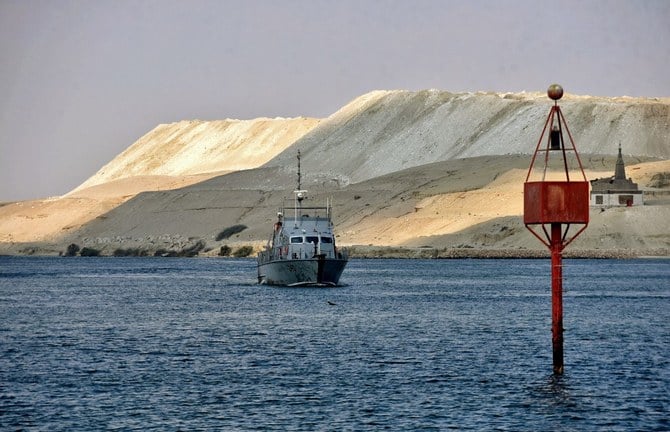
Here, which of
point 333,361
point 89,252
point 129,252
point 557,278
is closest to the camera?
point 557,278

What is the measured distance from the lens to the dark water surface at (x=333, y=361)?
109ft

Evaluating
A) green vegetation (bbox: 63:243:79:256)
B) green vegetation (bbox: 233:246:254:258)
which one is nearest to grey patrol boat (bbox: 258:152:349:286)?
green vegetation (bbox: 233:246:254:258)

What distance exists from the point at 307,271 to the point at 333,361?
122ft

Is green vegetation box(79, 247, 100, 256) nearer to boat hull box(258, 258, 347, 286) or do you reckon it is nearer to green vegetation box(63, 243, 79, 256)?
green vegetation box(63, 243, 79, 256)

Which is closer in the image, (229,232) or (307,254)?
(307,254)

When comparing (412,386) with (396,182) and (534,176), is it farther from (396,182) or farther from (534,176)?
(396,182)

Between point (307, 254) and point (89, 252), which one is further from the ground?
point (89, 252)

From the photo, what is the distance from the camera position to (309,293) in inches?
3031

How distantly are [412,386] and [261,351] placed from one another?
9.89 m

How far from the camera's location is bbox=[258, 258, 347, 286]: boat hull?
262ft

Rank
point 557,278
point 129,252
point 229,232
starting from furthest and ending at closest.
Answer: point 129,252
point 229,232
point 557,278

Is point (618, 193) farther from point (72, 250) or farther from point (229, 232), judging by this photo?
point (72, 250)

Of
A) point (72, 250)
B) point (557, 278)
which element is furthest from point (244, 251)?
point (557, 278)

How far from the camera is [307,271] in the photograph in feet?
264
